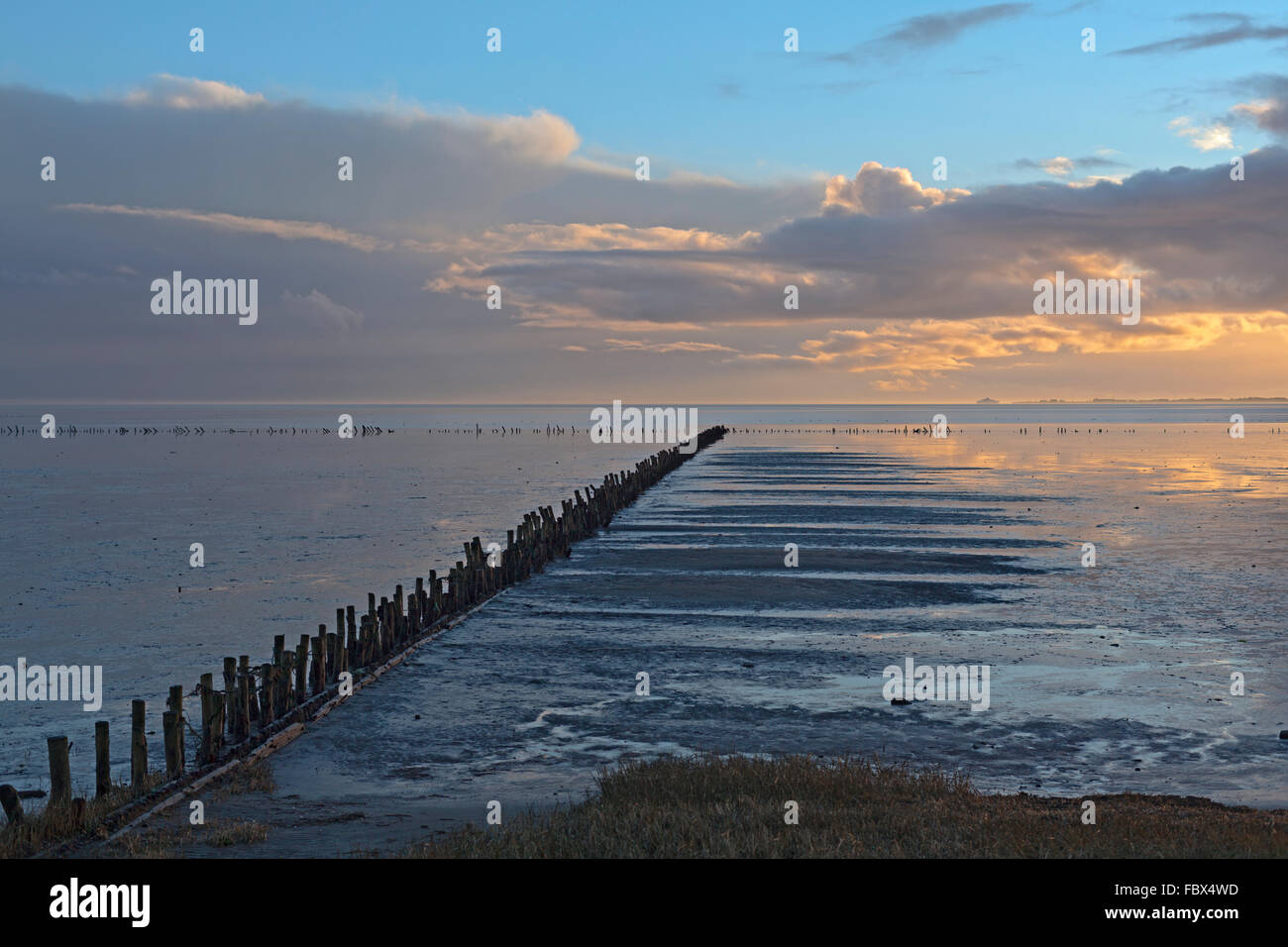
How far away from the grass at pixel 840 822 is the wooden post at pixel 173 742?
4129 mm

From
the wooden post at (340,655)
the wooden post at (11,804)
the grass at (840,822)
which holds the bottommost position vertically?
the grass at (840,822)

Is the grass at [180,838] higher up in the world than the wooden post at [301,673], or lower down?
lower down

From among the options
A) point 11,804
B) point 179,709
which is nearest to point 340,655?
point 179,709

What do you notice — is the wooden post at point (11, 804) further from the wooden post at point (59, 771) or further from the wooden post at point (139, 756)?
the wooden post at point (139, 756)

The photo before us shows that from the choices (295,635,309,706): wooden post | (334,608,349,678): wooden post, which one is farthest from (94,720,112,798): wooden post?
(334,608,349,678): wooden post

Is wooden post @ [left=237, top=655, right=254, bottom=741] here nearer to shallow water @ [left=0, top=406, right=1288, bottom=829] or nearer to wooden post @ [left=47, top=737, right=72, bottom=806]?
shallow water @ [left=0, top=406, right=1288, bottom=829]

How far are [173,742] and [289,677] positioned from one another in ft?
10.0

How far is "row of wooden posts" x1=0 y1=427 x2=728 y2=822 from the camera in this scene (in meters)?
12.0

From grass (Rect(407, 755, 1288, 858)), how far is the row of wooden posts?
13.5 feet

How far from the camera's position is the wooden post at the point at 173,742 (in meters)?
12.7

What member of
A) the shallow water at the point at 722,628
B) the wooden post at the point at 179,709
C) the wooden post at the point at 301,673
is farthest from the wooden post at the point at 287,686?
the wooden post at the point at 179,709
